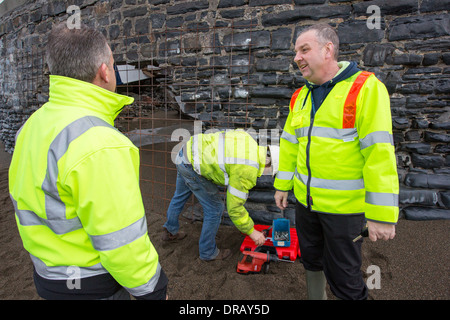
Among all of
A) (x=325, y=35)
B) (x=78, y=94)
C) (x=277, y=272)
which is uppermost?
(x=325, y=35)

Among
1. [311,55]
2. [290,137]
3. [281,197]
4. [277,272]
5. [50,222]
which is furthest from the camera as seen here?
[277,272]

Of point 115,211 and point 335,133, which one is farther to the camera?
point 335,133

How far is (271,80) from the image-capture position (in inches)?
137

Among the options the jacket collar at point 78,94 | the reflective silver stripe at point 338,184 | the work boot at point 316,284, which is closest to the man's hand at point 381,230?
the reflective silver stripe at point 338,184

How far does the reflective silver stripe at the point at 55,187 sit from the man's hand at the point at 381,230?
1512mm

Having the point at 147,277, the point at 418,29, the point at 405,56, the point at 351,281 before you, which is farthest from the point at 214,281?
the point at 418,29

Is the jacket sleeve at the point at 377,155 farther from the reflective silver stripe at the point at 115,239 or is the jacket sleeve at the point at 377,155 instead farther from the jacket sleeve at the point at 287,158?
the reflective silver stripe at the point at 115,239

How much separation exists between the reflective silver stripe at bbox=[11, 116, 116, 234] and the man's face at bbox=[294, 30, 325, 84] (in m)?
1.37

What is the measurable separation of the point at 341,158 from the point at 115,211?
4.46 feet

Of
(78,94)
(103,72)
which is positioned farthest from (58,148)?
(103,72)

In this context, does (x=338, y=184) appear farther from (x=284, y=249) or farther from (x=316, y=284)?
(x=284, y=249)

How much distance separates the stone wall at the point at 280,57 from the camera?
10.2ft

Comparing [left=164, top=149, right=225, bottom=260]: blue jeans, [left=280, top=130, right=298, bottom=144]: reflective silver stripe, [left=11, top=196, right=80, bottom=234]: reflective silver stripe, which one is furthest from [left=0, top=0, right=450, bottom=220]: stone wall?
[left=11, top=196, right=80, bottom=234]: reflective silver stripe

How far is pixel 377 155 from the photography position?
1.51 meters
